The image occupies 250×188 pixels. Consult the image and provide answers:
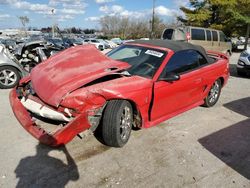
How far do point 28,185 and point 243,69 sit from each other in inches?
331

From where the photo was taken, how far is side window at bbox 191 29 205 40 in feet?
45.5

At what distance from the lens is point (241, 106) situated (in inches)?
224

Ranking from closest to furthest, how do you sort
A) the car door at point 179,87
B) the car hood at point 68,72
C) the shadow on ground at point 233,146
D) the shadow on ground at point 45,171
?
the shadow on ground at point 45,171
the car hood at point 68,72
the shadow on ground at point 233,146
the car door at point 179,87

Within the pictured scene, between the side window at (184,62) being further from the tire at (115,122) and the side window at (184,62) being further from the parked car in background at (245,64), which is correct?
the parked car in background at (245,64)

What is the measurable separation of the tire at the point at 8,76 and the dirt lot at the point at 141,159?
235cm

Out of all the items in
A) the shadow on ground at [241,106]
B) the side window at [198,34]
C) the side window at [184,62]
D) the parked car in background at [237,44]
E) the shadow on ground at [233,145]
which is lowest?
the parked car in background at [237,44]

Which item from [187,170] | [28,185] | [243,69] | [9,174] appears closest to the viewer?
[28,185]

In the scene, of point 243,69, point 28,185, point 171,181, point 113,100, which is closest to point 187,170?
point 171,181

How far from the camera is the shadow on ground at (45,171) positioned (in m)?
2.73

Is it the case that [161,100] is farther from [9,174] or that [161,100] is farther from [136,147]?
[9,174]

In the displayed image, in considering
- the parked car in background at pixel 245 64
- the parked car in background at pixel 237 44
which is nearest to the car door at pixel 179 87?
the parked car in background at pixel 245 64

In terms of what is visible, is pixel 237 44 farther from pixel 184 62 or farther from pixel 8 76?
pixel 8 76

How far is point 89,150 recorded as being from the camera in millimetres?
3422

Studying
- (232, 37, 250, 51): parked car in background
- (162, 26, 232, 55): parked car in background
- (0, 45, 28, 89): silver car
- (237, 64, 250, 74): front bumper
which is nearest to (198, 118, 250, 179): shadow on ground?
(237, 64, 250, 74): front bumper
